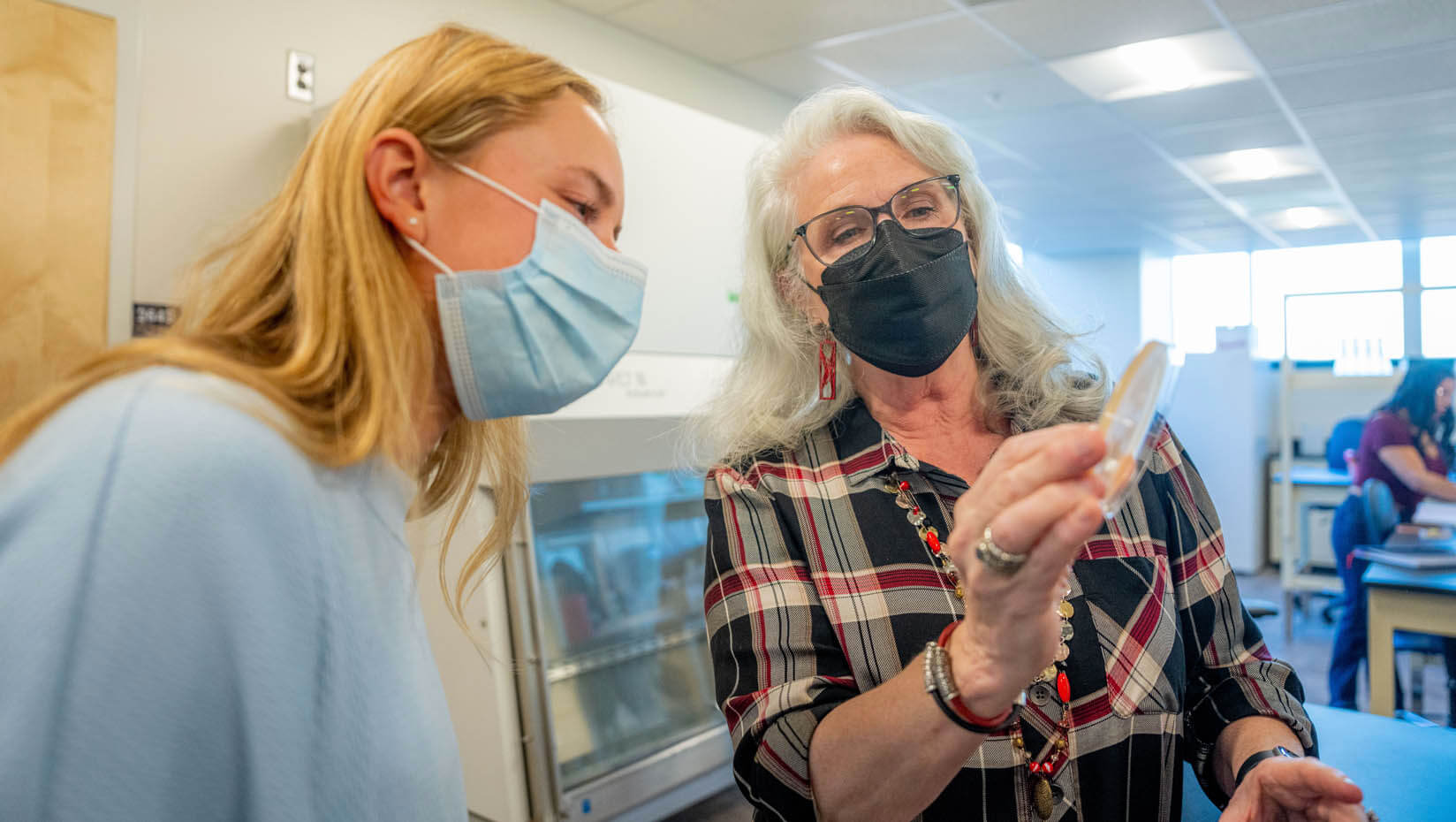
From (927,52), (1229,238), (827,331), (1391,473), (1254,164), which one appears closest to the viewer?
(827,331)

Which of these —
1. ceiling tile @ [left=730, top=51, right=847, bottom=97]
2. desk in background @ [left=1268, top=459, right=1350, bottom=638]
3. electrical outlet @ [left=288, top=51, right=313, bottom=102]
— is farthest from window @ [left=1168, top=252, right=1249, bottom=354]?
electrical outlet @ [left=288, top=51, right=313, bottom=102]

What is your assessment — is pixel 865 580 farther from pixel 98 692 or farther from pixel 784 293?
pixel 98 692

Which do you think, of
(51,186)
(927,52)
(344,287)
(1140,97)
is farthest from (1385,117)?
(51,186)

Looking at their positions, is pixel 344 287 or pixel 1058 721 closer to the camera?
pixel 344 287

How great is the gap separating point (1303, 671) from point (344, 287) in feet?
19.2

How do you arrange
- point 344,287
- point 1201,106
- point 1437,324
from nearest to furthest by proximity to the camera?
point 344,287
point 1201,106
point 1437,324

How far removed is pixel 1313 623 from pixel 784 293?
6.54 m

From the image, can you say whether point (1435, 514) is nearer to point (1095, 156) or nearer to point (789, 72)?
point (1095, 156)

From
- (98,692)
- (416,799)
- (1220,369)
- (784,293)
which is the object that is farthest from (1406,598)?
(1220,369)

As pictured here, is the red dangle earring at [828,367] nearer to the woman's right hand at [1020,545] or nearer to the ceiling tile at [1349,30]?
the woman's right hand at [1020,545]

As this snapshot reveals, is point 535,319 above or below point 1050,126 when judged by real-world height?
below

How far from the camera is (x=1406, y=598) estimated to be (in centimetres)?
303

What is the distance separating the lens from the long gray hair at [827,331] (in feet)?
4.23

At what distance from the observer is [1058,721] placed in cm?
105
